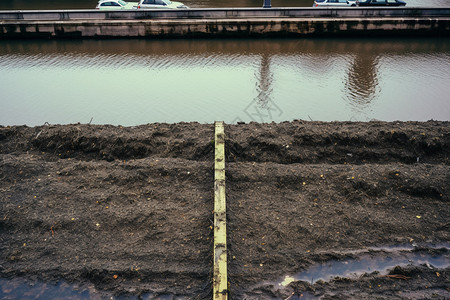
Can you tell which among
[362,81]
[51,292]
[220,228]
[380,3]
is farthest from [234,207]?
[380,3]

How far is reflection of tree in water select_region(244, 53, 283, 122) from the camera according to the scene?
27.8 feet

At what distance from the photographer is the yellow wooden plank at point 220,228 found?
12.3 feet

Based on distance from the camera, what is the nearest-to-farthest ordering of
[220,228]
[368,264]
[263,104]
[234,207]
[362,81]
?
[368,264] < [220,228] < [234,207] < [263,104] < [362,81]

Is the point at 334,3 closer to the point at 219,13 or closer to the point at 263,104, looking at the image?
the point at 219,13

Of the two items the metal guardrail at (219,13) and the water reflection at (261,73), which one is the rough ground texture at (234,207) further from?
the metal guardrail at (219,13)

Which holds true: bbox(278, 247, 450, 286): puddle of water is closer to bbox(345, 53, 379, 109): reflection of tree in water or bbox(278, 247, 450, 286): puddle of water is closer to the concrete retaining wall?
bbox(345, 53, 379, 109): reflection of tree in water

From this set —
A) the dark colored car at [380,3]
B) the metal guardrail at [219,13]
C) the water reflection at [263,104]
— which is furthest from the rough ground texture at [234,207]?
the dark colored car at [380,3]

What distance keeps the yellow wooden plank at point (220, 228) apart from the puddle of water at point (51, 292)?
0.56 m

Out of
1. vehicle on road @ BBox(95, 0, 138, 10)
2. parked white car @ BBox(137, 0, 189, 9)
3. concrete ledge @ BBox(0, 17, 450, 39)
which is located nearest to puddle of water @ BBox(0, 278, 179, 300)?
concrete ledge @ BBox(0, 17, 450, 39)

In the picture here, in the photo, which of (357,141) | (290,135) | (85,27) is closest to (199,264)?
(290,135)

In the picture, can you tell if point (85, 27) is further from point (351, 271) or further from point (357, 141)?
point (351, 271)

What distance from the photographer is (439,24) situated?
15148mm

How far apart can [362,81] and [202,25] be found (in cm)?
761

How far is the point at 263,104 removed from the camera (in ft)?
29.8
